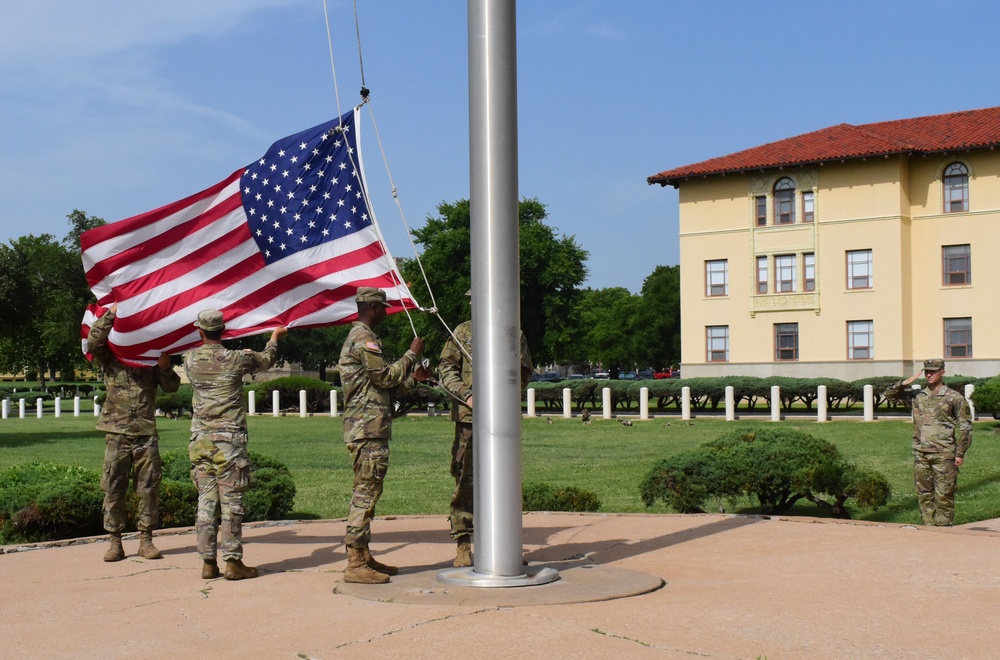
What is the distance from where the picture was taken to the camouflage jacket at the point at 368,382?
834cm

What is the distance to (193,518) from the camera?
1242 centimetres

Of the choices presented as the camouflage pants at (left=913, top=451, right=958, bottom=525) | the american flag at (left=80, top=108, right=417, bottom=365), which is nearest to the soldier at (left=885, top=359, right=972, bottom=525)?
the camouflage pants at (left=913, top=451, right=958, bottom=525)

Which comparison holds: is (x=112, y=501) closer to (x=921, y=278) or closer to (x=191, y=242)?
(x=191, y=242)

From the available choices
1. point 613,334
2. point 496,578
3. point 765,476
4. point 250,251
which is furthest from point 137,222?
point 613,334

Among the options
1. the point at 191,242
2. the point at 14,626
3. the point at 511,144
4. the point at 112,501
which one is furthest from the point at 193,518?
the point at 511,144

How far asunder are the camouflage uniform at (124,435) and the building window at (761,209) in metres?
45.4

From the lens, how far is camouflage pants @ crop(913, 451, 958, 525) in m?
11.8

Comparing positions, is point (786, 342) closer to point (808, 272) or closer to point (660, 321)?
point (808, 272)

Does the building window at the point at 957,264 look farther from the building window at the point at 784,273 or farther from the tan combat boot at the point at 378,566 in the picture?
the tan combat boot at the point at 378,566

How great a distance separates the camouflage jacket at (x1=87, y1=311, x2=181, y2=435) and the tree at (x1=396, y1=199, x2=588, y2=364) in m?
57.2

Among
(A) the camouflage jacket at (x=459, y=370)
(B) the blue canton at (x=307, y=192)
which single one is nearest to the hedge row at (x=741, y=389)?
(B) the blue canton at (x=307, y=192)

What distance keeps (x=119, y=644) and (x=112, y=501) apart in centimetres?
348

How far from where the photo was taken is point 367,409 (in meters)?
8.41

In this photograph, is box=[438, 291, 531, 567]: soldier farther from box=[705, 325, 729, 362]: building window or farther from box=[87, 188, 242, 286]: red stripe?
box=[705, 325, 729, 362]: building window
